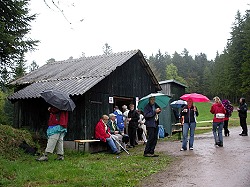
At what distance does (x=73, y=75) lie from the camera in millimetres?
12461

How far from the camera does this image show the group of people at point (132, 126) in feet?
26.7

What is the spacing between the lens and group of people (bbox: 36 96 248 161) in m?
8.14

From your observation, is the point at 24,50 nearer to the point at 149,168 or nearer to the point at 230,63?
the point at 149,168

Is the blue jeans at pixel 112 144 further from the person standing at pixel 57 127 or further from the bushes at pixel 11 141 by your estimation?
the bushes at pixel 11 141

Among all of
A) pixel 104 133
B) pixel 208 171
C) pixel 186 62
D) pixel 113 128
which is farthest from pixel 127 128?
pixel 186 62

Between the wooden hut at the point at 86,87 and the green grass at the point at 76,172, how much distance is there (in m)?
3.07

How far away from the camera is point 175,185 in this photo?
17.7 ft

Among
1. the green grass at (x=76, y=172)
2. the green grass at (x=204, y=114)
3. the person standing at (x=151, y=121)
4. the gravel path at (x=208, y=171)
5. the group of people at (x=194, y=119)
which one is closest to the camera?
the gravel path at (x=208, y=171)

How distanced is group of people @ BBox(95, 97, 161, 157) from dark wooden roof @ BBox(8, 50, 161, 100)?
1.67 meters

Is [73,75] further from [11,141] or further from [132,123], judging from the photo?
[11,141]

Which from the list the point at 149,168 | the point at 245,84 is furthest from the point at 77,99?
the point at 245,84

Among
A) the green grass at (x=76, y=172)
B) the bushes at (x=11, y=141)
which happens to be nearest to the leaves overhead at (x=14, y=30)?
the bushes at (x=11, y=141)

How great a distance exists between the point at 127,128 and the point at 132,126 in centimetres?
76

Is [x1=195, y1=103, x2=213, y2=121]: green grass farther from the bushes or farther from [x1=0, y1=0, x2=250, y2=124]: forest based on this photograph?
the bushes
